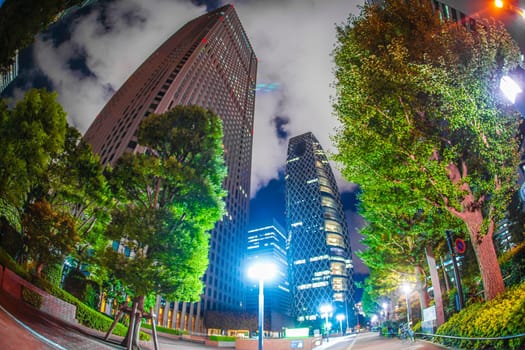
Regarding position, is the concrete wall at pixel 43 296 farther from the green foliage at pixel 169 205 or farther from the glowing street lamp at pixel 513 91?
the glowing street lamp at pixel 513 91

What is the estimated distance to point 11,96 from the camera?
12.8 ft

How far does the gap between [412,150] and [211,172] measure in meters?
8.54

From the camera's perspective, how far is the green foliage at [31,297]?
18.5ft

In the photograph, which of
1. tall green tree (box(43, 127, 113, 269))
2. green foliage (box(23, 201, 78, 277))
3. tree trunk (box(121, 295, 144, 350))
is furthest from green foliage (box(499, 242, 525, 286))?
green foliage (box(23, 201, 78, 277))

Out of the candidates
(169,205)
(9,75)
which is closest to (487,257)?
(169,205)

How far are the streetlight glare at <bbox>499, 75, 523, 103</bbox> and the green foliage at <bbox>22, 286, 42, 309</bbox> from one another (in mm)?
15078

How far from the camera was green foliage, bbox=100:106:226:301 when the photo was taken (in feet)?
26.8

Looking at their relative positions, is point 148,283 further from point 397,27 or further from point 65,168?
point 397,27

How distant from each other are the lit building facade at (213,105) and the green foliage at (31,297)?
21.0m

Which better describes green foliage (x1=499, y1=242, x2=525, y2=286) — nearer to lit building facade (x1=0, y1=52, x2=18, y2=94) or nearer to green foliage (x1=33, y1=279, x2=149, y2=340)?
lit building facade (x1=0, y1=52, x2=18, y2=94)

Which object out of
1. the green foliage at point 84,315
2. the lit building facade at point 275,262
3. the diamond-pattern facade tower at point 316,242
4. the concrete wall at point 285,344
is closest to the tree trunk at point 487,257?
the concrete wall at point 285,344

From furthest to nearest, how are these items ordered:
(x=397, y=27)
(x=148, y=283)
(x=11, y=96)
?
(x=397, y=27), (x=148, y=283), (x=11, y=96)

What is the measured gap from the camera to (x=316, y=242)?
111 m

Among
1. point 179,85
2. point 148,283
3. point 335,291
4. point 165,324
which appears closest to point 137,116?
point 179,85
